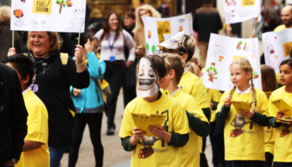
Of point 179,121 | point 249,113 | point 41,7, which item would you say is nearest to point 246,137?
point 249,113

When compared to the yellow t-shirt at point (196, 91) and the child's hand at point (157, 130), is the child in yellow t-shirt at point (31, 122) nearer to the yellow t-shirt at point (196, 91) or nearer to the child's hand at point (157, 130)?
the child's hand at point (157, 130)

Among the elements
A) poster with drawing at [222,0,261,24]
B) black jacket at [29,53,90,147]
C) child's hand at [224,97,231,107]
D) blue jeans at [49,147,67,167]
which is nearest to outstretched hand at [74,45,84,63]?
black jacket at [29,53,90,147]

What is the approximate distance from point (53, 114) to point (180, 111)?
4.67 feet

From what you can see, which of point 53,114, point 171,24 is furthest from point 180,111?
point 171,24

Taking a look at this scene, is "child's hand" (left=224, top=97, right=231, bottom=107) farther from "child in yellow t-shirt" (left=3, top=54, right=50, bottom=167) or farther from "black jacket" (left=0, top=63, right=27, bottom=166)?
"black jacket" (left=0, top=63, right=27, bottom=166)

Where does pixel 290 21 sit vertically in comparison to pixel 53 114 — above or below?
above

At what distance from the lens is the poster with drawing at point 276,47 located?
6.03 meters

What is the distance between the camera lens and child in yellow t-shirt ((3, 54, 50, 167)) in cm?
333

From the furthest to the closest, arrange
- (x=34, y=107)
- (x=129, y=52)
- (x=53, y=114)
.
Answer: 1. (x=129, y=52)
2. (x=53, y=114)
3. (x=34, y=107)

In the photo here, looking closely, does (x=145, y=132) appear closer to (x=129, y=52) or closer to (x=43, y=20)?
(x=43, y=20)

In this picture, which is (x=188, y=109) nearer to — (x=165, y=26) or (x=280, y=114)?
(x=280, y=114)

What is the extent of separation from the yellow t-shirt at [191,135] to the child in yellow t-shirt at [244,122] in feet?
3.21

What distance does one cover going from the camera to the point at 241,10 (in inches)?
245

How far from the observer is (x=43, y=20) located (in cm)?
432
